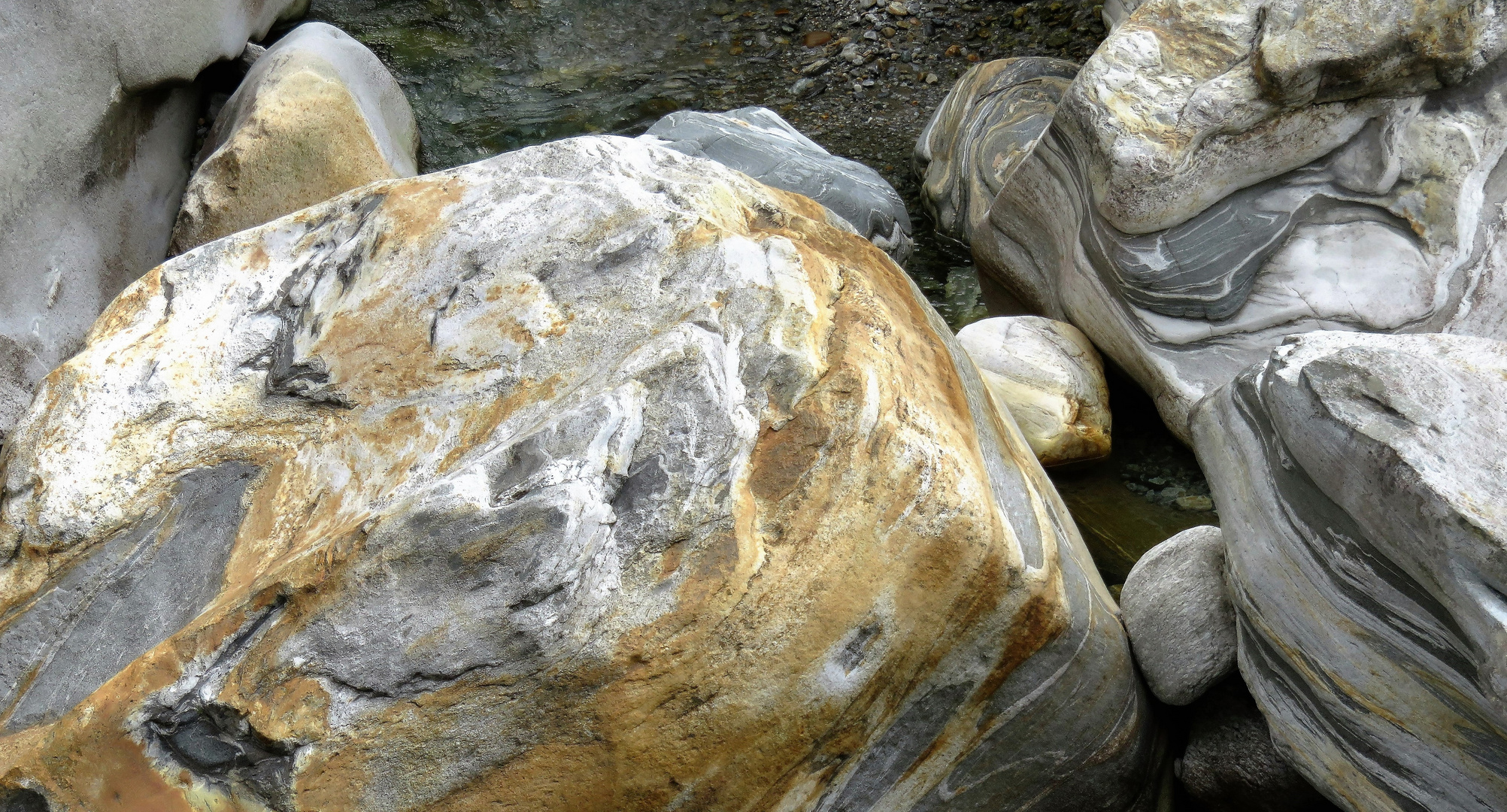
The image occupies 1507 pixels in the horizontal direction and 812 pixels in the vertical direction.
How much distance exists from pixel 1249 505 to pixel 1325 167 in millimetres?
1305

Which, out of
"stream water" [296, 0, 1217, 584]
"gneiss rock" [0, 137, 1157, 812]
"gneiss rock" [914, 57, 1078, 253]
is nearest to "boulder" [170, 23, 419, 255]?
"stream water" [296, 0, 1217, 584]

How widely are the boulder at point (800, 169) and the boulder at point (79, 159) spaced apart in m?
1.86

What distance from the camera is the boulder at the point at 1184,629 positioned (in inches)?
93.7

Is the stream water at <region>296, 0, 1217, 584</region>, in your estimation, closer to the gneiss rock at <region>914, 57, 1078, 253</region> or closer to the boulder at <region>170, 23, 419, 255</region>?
the gneiss rock at <region>914, 57, 1078, 253</region>

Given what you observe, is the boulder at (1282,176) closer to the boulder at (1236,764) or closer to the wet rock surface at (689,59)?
the boulder at (1236,764)

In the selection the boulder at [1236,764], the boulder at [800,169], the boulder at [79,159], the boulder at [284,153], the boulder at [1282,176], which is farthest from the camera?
the boulder at [800,169]

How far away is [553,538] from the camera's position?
179 cm

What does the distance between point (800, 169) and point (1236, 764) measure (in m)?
2.49

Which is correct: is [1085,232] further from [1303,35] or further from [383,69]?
[383,69]

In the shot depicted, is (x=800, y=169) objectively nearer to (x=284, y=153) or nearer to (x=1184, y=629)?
(x=284, y=153)

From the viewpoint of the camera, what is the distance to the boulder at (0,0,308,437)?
348 centimetres

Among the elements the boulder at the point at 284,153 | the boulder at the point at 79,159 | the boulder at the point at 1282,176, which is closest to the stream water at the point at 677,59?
the boulder at the point at 284,153

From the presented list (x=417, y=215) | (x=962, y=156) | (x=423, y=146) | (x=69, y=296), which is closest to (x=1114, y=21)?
(x=962, y=156)

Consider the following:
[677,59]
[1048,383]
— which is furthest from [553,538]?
[677,59]
